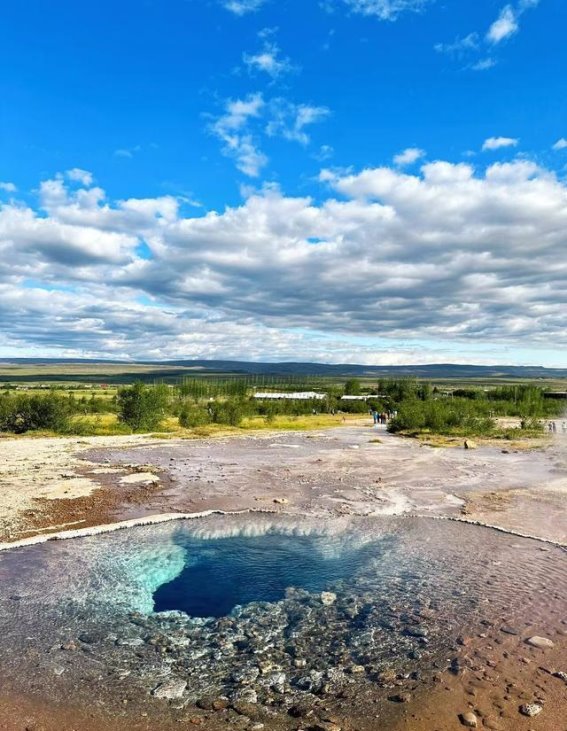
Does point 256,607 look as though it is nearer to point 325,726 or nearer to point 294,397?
point 325,726

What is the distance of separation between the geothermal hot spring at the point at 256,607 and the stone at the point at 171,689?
1.1 inches

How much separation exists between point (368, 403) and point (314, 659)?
89830 mm

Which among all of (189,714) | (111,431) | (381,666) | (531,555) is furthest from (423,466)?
(111,431)

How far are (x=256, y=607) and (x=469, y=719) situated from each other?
5.09 m

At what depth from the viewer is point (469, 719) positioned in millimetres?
7035

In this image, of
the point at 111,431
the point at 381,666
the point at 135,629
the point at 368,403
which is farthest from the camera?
the point at 368,403

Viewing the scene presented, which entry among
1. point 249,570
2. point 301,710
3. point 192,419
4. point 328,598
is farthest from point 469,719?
point 192,419

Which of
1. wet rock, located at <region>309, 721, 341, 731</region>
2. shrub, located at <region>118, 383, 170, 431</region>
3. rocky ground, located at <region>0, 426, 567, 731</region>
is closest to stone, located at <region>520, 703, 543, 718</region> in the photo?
rocky ground, located at <region>0, 426, 567, 731</region>

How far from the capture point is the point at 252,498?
2158cm

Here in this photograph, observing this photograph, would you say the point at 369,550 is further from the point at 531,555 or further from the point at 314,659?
the point at 314,659

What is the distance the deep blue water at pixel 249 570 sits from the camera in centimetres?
1163

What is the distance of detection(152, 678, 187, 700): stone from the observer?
25.6ft

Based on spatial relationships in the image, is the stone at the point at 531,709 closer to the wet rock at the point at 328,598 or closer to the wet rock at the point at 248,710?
the wet rock at the point at 248,710

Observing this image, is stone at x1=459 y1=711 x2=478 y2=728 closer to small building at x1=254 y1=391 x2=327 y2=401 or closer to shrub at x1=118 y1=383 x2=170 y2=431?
shrub at x1=118 y1=383 x2=170 y2=431
